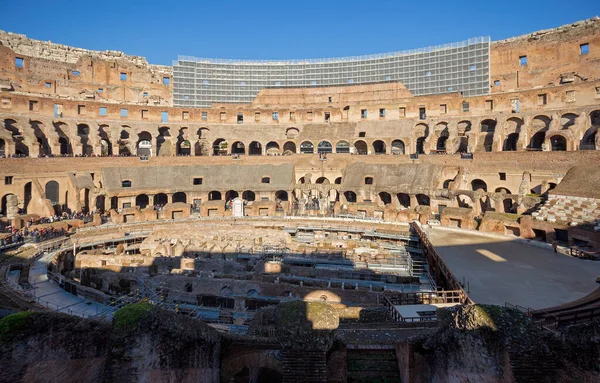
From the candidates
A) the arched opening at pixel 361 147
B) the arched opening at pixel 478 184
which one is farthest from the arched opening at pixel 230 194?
the arched opening at pixel 478 184

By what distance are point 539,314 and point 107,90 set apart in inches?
1776

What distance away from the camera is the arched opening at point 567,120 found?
28984 mm

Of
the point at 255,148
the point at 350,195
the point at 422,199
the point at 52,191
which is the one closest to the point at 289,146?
the point at 255,148

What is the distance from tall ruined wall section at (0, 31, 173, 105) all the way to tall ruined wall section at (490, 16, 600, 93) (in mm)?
39768

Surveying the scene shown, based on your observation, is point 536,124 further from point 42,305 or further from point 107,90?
point 107,90

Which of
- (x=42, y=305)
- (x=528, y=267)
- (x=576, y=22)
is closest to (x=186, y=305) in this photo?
(x=42, y=305)

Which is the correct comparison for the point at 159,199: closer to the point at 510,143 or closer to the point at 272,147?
the point at 272,147

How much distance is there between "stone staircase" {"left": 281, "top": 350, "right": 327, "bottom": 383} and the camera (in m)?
6.19

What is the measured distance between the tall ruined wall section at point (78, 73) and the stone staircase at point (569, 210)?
41044 millimetres

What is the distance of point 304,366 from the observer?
629 cm

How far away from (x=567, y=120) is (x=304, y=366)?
3393 centimetres

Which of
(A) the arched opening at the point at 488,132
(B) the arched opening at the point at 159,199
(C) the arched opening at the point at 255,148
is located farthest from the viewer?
(C) the arched opening at the point at 255,148

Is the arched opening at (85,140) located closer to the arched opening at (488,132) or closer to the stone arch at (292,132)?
the stone arch at (292,132)

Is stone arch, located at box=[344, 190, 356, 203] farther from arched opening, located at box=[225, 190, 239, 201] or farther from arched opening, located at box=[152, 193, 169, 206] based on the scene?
arched opening, located at box=[152, 193, 169, 206]
